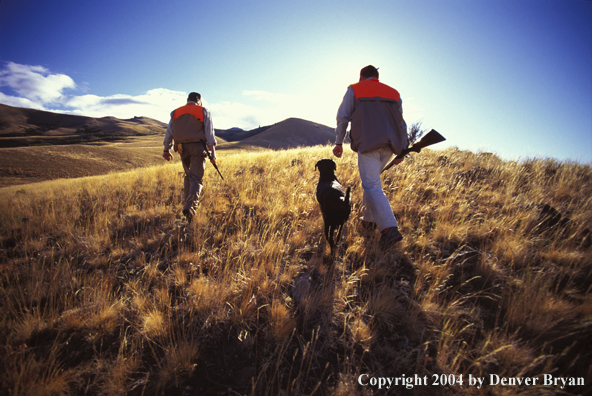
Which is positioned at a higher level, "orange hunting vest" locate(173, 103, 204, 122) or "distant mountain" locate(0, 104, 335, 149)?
"distant mountain" locate(0, 104, 335, 149)

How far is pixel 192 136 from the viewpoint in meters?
4.37

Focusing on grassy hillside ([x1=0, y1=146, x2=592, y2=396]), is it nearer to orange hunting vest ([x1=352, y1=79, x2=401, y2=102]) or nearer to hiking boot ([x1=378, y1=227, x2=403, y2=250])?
hiking boot ([x1=378, y1=227, x2=403, y2=250])

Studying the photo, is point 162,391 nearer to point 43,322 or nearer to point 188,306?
point 188,306

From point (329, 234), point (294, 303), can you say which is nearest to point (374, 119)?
point (329, 234)

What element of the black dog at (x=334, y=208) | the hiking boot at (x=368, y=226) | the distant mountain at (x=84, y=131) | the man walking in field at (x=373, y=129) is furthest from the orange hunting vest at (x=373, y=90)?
the distant mountain at (x=84, y=131)

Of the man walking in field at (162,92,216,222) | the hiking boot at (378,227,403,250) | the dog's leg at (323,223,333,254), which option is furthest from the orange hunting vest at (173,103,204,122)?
the hiking boot at (378,227,403,250)

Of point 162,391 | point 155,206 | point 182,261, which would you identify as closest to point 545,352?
point 162,391

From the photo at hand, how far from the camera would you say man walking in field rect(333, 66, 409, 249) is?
9.81 feet

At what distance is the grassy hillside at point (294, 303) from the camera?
58.9 inches

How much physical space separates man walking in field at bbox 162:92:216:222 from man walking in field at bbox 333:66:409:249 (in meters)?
2.83

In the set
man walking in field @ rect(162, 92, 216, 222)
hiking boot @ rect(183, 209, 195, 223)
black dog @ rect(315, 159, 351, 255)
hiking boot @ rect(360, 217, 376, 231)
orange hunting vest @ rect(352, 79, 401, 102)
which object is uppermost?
orange hunting vest @ rect(352, 79, 401, 102)

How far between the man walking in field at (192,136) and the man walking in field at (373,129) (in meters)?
2.83

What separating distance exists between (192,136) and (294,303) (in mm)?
3841

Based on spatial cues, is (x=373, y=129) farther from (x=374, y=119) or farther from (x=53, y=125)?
Result: (x=53, y=125)
